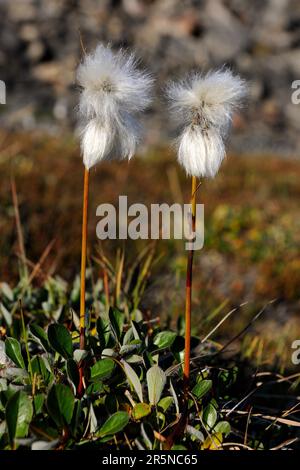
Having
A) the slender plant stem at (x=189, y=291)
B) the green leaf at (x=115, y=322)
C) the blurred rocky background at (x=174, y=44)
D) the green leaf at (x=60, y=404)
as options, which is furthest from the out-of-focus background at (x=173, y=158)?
the green leaf at (x=60, y=404)

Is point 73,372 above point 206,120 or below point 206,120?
below

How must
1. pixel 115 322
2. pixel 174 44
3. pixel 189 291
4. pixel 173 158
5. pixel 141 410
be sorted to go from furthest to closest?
pixel 174 44
pixel 173 158
pixel 115 322
pixel 141 410
pixel 189 291

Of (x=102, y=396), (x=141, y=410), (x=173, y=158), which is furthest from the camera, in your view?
(x=173, y=158)

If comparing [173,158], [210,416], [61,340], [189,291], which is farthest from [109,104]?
[173,158]

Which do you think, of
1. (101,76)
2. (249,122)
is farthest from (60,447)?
(249,122)

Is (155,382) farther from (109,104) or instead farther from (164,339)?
(109,104)
